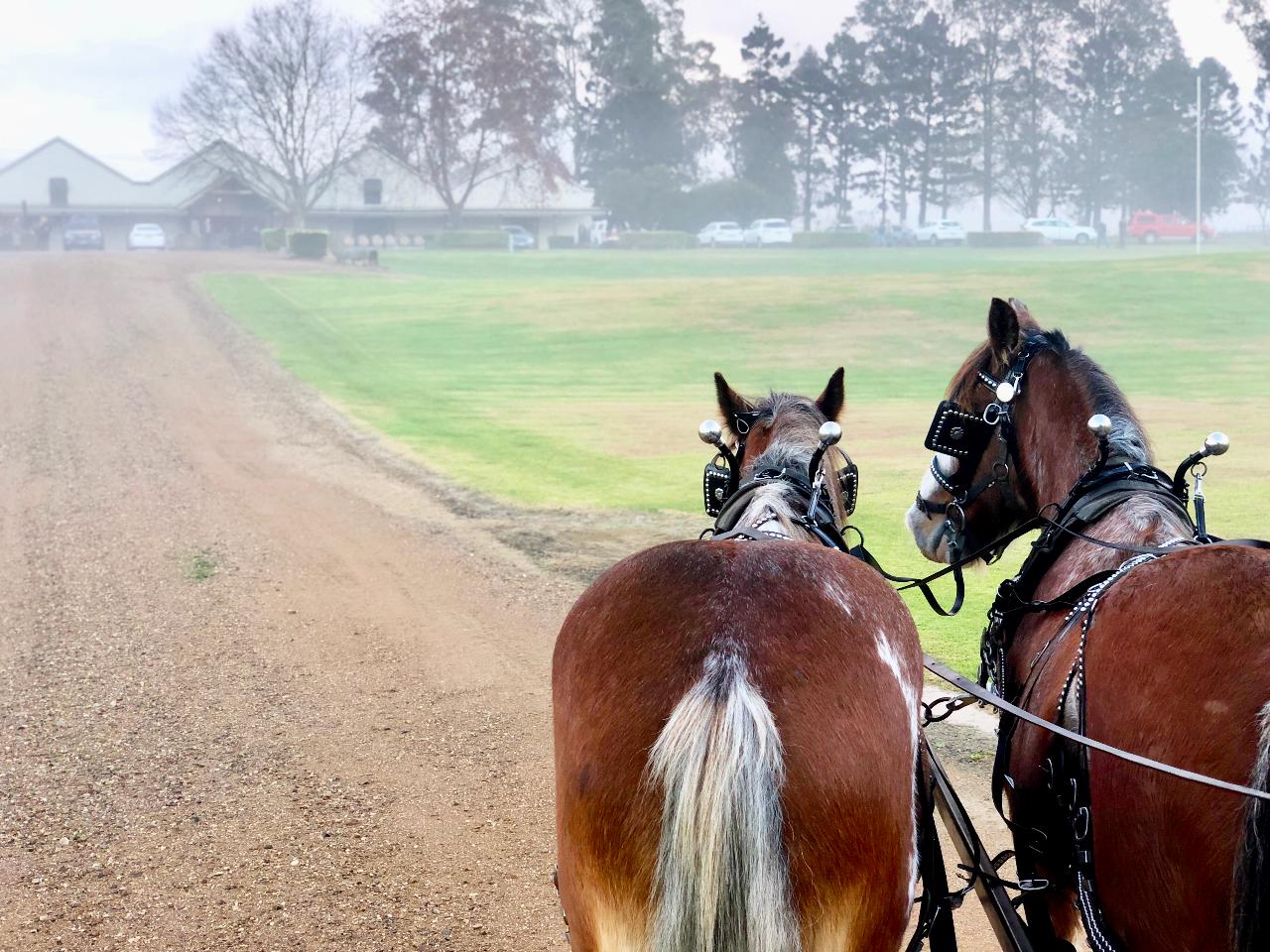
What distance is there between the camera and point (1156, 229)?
224 feet

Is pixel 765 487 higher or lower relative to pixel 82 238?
lower

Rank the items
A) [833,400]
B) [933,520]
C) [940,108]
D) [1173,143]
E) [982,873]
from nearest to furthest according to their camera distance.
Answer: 1. [982,873]
2. [833,400]
3. [933,520]
4. [1173,143]
5. [940,108]

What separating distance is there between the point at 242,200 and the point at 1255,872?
75.0 metres

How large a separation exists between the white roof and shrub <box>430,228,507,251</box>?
893 centimetres

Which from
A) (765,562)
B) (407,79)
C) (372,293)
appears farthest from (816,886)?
(407,79)

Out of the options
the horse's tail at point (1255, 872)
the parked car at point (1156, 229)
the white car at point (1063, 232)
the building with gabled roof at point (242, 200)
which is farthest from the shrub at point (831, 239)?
the horse's tail at point (1255, 872)

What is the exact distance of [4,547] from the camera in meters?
11.2

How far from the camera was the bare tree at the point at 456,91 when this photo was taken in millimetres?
69375

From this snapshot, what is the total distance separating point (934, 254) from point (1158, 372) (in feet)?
113

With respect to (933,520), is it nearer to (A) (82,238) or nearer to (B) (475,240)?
(B) (475,240)

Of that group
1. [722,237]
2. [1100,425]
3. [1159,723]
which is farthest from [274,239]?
[1159,723]

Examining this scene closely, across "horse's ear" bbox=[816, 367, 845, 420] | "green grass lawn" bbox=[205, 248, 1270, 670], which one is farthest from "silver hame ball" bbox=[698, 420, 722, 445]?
"green grass lawn" bbox=[205, 248, 1270, 670]

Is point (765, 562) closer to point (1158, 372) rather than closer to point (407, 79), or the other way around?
point (1158, 372)

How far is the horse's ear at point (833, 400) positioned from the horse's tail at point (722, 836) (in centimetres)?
201
